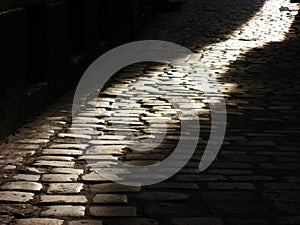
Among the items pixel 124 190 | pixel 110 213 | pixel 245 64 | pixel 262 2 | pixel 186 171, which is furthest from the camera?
pixel 262 2

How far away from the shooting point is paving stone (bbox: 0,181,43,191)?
418 centimetres

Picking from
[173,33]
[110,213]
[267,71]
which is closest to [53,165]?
[110,213]

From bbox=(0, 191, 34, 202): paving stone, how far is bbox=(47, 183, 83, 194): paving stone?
134mm

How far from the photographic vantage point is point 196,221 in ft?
11.9

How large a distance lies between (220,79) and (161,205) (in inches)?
217

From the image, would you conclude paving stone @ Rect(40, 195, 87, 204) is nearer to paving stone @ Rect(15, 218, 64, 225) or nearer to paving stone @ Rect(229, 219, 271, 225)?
paving stone @ Rect(15, 218, 64, 225)

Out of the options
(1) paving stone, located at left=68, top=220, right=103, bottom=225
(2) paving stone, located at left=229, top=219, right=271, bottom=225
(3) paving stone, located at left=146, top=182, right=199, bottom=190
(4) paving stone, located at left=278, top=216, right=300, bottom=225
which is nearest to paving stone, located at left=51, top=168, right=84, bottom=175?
(3) paving stone, located at left=146, top=182, right=199, bottom=190

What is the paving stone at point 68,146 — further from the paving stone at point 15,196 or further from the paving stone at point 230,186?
the paving stone at point 230,186

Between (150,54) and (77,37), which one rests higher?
(77,37)

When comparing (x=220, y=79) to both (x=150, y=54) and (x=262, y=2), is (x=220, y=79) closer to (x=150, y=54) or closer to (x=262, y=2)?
(x=150, y=54)

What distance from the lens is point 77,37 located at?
913 centimetres

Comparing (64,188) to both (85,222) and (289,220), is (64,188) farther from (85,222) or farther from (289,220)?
(289,220)

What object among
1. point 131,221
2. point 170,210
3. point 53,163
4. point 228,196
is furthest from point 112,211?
point 53,163

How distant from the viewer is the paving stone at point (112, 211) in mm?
3734
